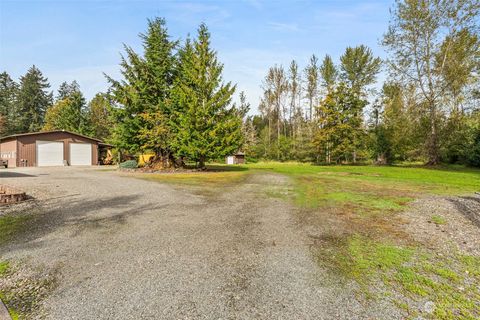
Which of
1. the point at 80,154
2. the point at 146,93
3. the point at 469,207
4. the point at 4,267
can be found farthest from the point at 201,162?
the point at 80,154

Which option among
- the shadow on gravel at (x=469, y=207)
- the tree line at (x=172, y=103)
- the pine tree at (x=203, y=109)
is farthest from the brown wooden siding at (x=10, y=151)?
the shadow on gravel at (x=469, y=207)

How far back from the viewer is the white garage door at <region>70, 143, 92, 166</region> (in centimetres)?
2667

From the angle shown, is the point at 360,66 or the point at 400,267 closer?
the point at 400,267

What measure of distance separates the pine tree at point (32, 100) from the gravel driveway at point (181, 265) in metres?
59.7

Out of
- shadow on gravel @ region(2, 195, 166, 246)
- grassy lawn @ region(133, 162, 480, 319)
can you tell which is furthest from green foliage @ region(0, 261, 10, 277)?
grassy lawn @ region(133, 162, 480, 319)

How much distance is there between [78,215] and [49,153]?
84.8 feet

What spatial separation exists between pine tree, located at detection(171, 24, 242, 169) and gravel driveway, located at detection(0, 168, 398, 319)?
35.9 ft

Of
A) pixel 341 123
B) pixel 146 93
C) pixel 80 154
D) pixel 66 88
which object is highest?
pixel 66 88

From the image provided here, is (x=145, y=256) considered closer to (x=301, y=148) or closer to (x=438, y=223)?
(x=438, y=223)

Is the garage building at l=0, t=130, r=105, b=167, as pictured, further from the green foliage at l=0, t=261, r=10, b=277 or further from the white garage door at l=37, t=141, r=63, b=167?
the green foliage at l=0, t=261, r=10, b=277

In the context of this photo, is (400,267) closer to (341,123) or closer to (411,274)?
(411,274)

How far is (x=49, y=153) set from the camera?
2534 cm

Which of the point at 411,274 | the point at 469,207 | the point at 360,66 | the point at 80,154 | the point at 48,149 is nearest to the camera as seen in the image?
the point at 411,274

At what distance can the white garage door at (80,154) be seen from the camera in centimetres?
2667
